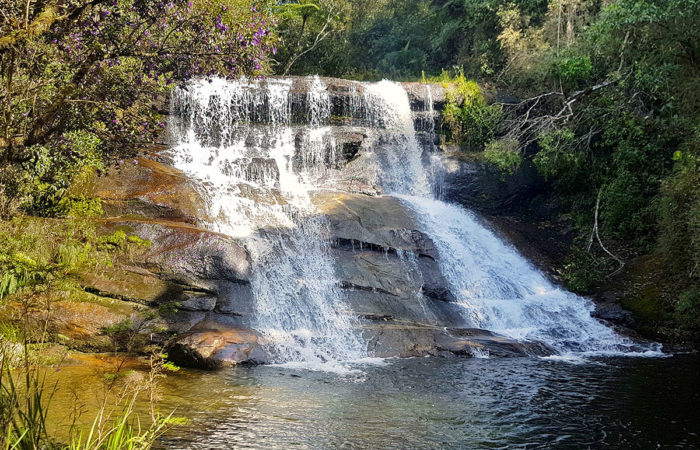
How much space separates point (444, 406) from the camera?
7.11 metres

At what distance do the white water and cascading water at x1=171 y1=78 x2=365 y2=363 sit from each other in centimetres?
3

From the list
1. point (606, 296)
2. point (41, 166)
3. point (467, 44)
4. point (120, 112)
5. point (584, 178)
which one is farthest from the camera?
point (467, 44)

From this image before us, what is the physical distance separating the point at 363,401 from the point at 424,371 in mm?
1918

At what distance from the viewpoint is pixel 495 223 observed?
1596 cm

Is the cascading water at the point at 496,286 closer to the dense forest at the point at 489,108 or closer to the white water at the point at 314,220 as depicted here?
the white water at the point at 314,220

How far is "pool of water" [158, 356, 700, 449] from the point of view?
19.5ft

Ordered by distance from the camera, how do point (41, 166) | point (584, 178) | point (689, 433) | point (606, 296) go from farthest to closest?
point (584, 178), point (606, 296), point (41, 166), point (689, 433)

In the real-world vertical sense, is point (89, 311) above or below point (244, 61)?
below

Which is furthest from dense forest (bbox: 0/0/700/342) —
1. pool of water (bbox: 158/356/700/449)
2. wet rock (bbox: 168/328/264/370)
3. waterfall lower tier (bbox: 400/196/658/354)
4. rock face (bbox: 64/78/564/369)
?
pool of water (bbox: 158/356/700/449)

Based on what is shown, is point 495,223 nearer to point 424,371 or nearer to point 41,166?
point 424,371

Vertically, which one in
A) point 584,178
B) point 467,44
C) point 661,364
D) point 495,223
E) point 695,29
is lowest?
point 661,364

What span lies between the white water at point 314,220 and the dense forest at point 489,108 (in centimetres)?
144

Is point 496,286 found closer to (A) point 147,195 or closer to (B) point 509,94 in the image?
(A) point 147,195

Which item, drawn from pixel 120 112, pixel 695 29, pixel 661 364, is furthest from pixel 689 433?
pixel 695 29
